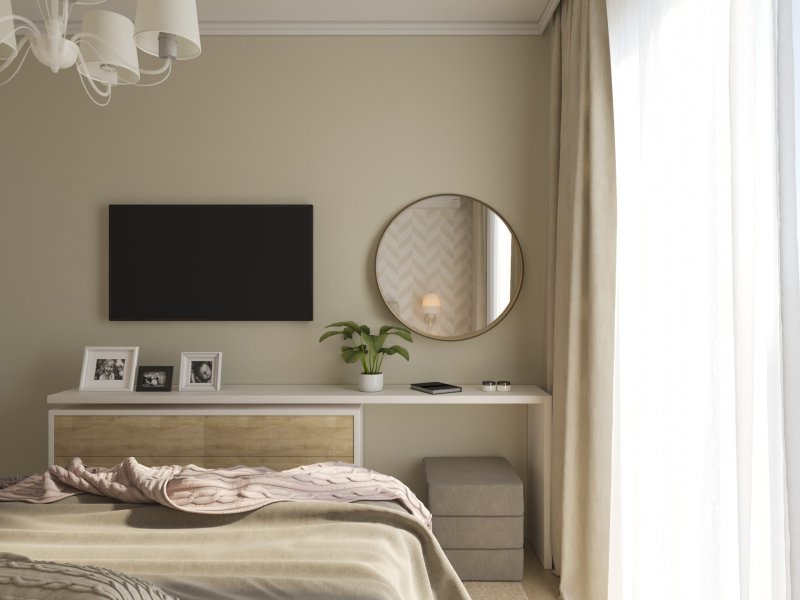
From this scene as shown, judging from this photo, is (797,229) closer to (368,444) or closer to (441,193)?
(441,193)

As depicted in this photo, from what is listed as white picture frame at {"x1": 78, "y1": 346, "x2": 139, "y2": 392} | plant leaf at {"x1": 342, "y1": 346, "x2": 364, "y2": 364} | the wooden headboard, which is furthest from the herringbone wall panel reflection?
white picture frame at {"x1": 78, "y1": 346, "x2": 139, "y2": 392}

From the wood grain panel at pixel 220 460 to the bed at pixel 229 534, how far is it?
0.87 meters

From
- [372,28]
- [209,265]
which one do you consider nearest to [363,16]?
[372,28]

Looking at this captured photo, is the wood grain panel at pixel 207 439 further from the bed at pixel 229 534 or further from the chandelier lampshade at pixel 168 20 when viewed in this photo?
the chandelier lampshade at pixel 168 20

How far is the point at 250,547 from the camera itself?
1.69 m

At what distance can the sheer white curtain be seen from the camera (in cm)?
144

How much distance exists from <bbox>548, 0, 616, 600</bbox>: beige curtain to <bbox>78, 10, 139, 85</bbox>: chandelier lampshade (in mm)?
1746

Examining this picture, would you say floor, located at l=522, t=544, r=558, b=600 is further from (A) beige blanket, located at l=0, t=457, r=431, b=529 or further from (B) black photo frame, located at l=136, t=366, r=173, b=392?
(B) black photo frame, located at l=136, t=366, r=173, b=392

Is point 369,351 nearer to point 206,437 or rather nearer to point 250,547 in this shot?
point 206,437

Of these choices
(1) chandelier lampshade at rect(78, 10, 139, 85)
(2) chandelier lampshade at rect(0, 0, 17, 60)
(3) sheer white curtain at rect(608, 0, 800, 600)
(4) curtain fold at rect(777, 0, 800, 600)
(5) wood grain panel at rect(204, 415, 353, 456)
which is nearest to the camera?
(4) curtain fold at rect(777, 0, 800, 600)

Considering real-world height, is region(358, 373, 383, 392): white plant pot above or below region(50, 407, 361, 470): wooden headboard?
above

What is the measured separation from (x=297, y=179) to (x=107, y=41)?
5.11 ft

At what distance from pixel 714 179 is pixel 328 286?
2259 mm

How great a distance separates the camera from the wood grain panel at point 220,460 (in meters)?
3.08
